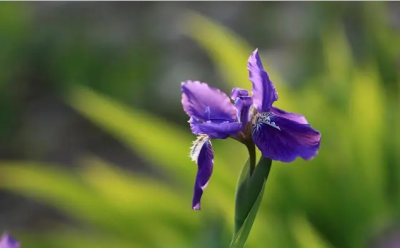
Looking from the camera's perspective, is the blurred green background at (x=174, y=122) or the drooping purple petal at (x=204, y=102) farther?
the blurred green background at (x=174, y=122)

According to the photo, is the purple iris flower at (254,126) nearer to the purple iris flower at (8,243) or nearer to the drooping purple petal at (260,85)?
the drooping purple petal at (260,85)

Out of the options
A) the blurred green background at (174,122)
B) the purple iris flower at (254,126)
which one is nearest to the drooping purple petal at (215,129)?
the purple iris flower at (254,126)

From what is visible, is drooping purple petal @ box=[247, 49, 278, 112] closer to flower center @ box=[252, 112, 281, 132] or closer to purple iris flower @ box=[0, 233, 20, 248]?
flower center @ box=[252, 112, 281, 132]

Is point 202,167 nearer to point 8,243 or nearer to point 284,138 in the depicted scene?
point 284,138

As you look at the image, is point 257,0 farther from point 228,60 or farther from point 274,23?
point 228,60

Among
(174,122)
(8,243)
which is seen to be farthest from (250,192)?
(174,122)

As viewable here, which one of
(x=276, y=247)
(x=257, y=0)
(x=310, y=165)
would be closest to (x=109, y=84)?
(x=257, y=0)
